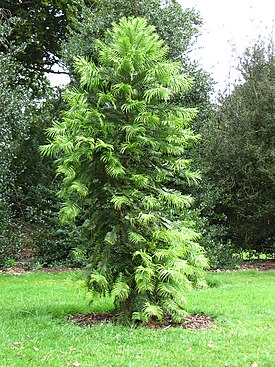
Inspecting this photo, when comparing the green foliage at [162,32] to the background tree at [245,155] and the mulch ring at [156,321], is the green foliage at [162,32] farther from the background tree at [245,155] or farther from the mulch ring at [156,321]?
the mulch ring at [156,321]

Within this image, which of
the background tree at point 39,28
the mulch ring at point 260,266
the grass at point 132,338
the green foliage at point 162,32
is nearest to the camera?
the grass at point 132,338

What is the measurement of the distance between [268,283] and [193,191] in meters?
3.82

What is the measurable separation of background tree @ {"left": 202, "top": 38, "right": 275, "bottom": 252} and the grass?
5382 millimetres

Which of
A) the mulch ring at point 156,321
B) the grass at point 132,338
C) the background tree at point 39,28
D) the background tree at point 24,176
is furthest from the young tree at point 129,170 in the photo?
the background tree at point 39,28

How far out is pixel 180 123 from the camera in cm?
604

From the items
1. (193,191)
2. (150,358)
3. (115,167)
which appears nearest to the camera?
(150,358)

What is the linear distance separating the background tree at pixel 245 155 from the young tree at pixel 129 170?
6.48m

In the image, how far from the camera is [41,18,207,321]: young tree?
5.57 metres

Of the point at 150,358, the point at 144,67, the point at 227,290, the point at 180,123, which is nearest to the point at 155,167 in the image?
the point at 180,123

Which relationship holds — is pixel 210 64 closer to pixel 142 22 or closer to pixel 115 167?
pixel 142 22

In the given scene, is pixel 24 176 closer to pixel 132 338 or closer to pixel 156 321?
pixel 156 321

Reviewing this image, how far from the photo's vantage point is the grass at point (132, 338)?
4.30 metres

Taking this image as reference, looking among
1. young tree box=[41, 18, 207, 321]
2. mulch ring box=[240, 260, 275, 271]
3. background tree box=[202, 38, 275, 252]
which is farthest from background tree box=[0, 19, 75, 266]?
young tree box=[41, 18, 207, 321]

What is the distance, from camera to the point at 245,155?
12.5 m
